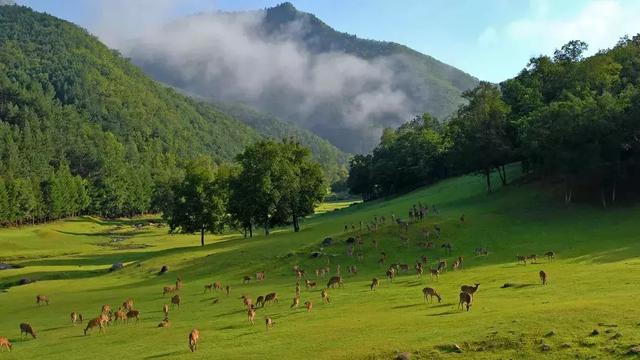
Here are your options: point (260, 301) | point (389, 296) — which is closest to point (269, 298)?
point (260, 301)

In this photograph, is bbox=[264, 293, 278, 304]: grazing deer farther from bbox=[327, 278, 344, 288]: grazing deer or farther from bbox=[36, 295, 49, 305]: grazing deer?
bbox=[36, 295, 49, 305]: grazing deer

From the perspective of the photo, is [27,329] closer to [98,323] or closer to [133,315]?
[98,323]

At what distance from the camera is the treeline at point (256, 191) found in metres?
82.1

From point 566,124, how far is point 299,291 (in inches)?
1691

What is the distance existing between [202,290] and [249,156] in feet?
126

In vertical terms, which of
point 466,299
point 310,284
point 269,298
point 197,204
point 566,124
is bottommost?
point 310,284

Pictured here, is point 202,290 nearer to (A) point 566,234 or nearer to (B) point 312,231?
(B) point 312,231

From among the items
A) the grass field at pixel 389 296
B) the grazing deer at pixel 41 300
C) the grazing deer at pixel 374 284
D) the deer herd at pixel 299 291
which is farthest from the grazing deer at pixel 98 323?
the grazing deer at pixel 374 284

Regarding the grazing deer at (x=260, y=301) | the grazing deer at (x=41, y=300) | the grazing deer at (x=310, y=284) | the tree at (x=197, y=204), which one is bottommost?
the grazing deer at (x=310, y=284)

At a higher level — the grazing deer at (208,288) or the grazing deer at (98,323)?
the grazing deer at (98,323)

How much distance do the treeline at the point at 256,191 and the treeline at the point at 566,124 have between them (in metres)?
23.9

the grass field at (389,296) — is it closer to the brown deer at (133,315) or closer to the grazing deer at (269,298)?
the brown deer at (133,315)

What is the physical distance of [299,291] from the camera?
140 ft

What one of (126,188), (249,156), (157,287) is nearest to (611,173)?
(249,156)
